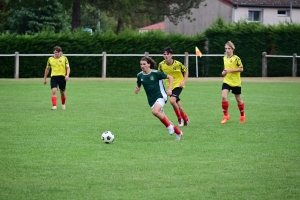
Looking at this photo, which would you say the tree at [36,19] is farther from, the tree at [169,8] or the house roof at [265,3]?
the house roof at [265,3]

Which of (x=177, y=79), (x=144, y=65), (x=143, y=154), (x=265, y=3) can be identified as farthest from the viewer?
(x=265, y=3)

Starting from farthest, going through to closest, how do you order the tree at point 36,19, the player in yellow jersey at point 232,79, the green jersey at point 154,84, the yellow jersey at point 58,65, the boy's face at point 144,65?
1. the tree at point 36,19
2. the yellow jersey at point 58,65
3. the player in yellow jersey at point 232,79
4. the green jersey at point 154,84
5. the boy's face at point 144,65

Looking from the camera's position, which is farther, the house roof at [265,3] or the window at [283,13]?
the window at [283,13]

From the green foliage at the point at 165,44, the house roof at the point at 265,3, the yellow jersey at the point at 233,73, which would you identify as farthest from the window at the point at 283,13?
the yellow jersey at the point at 233,73

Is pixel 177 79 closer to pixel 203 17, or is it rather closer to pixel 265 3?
pixel 265 3

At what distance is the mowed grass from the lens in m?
8.18

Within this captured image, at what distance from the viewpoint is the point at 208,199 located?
766 centimetres

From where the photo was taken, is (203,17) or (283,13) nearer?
(283,13)

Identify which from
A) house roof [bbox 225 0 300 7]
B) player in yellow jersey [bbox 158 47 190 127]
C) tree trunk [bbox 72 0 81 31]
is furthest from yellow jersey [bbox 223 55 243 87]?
house roof [bbox 225 0 300 7]

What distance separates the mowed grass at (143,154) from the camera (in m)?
8.18

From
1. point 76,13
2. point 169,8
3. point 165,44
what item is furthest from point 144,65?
point 169,8

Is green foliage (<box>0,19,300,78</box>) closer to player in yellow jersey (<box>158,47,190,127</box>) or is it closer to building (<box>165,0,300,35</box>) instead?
building (<box>165,0,300,35</box>)

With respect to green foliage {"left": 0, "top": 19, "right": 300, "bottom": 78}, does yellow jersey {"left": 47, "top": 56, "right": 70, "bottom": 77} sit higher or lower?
lower

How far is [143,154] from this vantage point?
1091 centimetres
